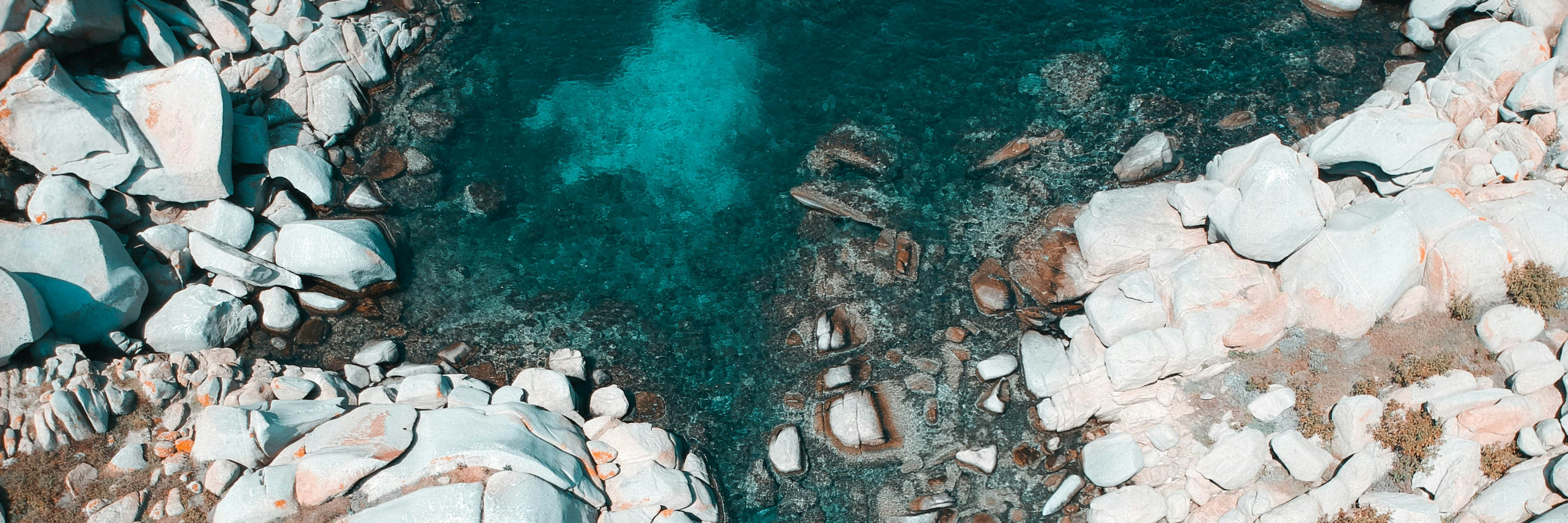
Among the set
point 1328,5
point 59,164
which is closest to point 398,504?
point 59,164

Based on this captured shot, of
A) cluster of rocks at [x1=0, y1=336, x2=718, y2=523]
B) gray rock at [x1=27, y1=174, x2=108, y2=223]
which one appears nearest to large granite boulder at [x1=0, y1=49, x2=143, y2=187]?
gray rock at [x1=27, y1=174, x2=108, y2=223]

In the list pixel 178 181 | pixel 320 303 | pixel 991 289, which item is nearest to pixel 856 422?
pixel 991 289

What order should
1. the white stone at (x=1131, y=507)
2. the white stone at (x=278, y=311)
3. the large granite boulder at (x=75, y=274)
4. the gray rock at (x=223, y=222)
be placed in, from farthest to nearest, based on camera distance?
1. the gray rock at (x=223, y=222)
2. the white stone at (x=278, y=311)
3. the large granite boulder at (x=75, y=274)
4. the white stone at (x=1131, y=507)

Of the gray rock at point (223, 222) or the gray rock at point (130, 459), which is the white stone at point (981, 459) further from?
the gray rock at point (223, 222)

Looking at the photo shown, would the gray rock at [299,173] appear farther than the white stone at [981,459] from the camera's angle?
Yes

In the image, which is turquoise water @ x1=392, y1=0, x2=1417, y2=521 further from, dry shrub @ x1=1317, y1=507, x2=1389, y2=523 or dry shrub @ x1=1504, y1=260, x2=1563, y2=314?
dry shrub @ x1=1317, y1=507, x2=1389, y2=523

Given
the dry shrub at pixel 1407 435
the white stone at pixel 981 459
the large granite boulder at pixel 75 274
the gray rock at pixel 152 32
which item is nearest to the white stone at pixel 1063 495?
the white stone at pixel 981 459

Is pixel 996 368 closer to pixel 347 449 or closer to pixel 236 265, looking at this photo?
pixel 347 449

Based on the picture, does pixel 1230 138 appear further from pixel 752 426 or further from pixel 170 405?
pixel 170 405
